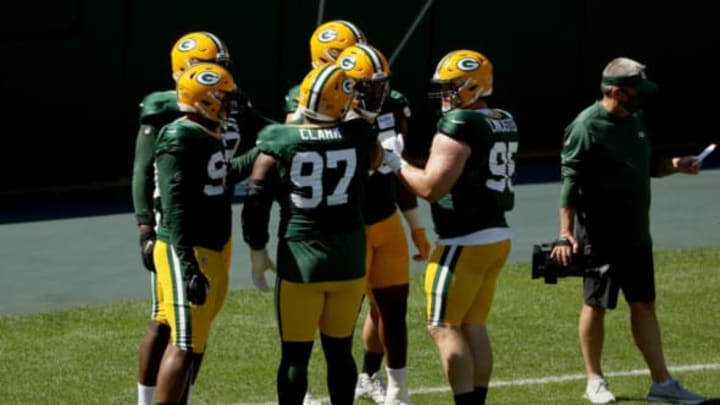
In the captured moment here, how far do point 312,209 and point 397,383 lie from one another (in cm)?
170

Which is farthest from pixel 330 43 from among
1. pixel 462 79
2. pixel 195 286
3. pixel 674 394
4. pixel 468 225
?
pixel 674 394

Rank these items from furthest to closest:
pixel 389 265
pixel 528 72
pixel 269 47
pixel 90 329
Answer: pixel 528 72 → pixel 269 47 → pixel 90 329 → pixel 389 265

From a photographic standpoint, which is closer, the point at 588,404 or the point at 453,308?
the point at 453,308

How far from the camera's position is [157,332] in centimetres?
882

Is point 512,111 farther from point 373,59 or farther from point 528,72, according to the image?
point 373,59

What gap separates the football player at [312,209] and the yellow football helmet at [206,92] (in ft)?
0.87

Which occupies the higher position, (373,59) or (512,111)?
(373,59)

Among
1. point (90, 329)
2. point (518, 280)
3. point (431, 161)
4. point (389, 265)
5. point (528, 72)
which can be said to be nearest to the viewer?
point (431, 161)

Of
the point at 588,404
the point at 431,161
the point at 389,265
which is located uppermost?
the point at 431,161

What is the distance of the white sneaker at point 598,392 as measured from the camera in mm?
9602

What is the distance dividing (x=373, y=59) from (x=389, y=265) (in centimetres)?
130

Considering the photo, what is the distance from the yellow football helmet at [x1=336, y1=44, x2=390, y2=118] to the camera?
8.78 metres

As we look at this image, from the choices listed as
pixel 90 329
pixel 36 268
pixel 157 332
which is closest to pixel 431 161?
pixel 157 332

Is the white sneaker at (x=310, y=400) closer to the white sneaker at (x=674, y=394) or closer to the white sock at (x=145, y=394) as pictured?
the white sock at (x=145, y=394)
